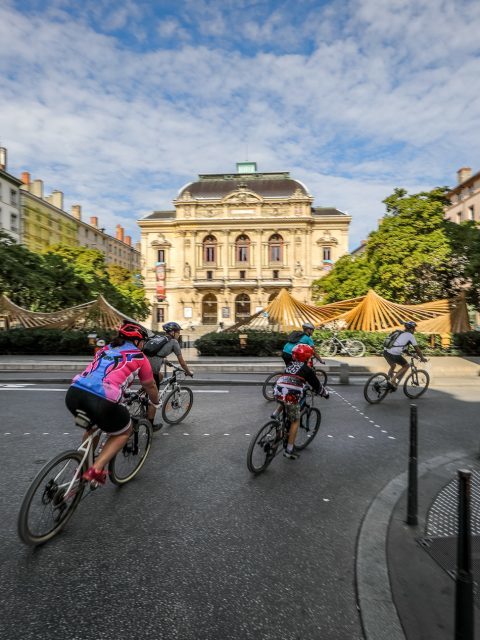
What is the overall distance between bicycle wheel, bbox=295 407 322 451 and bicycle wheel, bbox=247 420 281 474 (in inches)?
34.8

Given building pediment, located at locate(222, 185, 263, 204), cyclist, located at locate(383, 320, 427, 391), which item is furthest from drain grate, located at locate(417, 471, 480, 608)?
building pediment, located at locate(222, 185, 263, 204)

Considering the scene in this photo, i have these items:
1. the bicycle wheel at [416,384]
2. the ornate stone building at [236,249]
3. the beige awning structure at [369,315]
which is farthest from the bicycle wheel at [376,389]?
the ornate stone building at [236,249]

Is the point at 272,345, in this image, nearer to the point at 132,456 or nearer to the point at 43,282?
the point at 43,282

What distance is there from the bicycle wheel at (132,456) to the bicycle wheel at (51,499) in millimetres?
736

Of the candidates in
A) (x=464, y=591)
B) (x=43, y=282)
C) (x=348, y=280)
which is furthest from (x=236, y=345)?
(x=348, y=280)

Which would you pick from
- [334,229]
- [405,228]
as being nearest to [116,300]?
[405,228]

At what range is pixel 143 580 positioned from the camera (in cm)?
287

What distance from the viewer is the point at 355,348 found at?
60.4 ft

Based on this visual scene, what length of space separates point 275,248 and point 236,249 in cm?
590

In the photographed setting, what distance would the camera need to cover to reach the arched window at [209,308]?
61.8 meters

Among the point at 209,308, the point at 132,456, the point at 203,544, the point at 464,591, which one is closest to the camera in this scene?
the point at 464,591

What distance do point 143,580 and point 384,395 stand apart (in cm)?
737

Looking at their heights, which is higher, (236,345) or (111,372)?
(111,372)

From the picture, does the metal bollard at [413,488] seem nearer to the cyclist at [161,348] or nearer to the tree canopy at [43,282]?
the cyclist at [161,348]
